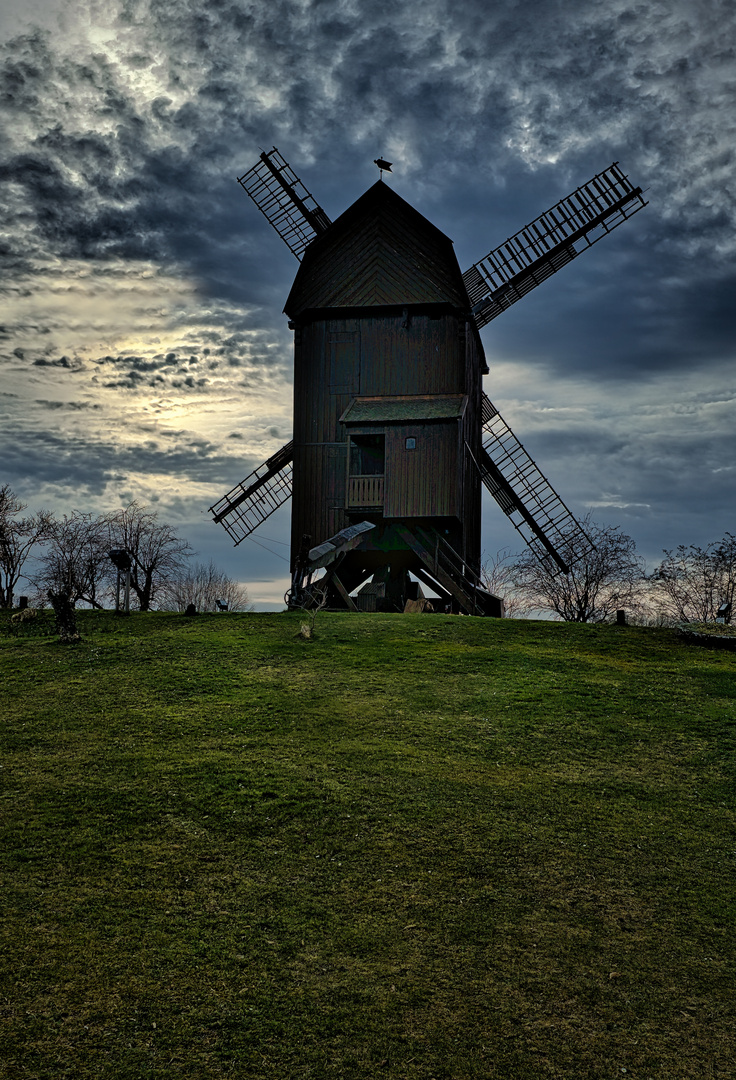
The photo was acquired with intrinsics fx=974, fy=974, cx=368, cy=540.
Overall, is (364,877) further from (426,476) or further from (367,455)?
(367,455)

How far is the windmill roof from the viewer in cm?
3244

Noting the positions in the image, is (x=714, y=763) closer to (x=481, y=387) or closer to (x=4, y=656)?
(x=4, y=656)

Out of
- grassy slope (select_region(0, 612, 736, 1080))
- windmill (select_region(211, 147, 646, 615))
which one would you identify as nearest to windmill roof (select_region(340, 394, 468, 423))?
windmill (select_region(211, 147, 646, 615))

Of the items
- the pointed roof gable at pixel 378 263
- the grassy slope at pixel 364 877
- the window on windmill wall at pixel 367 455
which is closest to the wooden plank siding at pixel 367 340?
the pointed roof gable at pixel 378 263

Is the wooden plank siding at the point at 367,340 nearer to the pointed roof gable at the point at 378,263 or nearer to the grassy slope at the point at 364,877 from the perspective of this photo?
the pointed roof gable at the point at 378,263

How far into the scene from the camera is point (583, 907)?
38.9 ft

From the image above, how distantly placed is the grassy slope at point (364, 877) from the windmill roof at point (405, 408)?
518 inches

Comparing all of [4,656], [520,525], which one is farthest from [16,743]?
[520,525]

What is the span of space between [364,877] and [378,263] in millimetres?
26357

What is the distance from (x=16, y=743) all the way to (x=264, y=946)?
7985 mm

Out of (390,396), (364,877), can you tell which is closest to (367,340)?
(390,396)

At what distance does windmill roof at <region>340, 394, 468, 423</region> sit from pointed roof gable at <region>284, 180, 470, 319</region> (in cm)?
330

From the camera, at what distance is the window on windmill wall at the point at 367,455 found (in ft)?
110

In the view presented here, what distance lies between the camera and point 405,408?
33156mm
